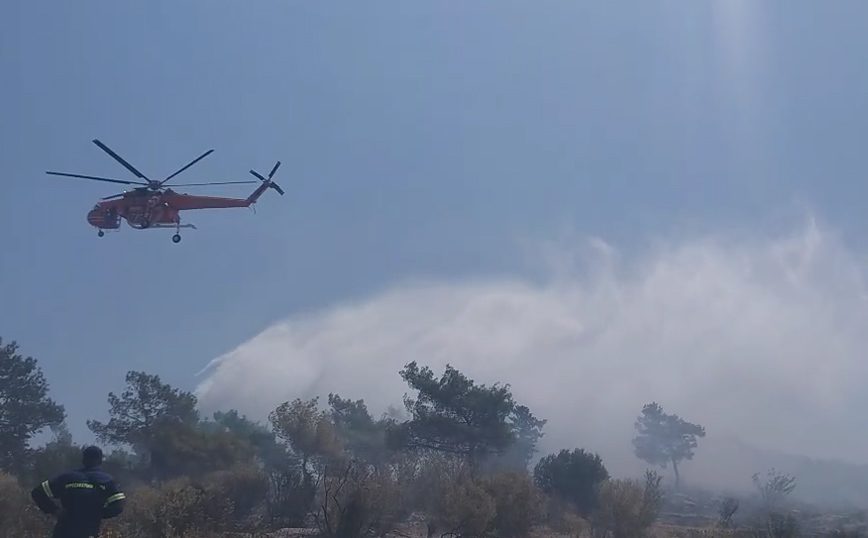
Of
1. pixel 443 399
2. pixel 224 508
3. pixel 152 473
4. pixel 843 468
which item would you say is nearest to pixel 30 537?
pixel 224 508

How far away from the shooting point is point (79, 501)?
36.8ft

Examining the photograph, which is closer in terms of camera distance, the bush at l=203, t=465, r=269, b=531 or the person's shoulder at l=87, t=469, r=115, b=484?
the person's shoulder at l=87, t=469, r=115, b=484

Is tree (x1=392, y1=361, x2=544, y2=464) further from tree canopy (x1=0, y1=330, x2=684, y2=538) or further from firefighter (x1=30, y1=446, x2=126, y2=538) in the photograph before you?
firefighter (x1=30, y1=446, x2=126, y2=538)

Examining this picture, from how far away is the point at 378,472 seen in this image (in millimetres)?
26609

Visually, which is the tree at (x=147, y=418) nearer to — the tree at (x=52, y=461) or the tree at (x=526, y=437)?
the tree at (x=52, y=461)

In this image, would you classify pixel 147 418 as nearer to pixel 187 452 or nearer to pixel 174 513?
pixel 187 452

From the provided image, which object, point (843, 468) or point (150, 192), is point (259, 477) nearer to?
point (150, 192)

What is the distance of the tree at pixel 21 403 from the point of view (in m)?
41.2

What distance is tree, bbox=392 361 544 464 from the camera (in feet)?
151

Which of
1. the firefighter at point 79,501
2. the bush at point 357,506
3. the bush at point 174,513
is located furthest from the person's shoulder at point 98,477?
the bush at point 357,506

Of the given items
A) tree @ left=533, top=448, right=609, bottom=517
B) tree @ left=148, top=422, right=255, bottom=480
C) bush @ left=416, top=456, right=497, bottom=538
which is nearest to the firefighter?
bush @ left=416, top=456, right=497, bottom=538

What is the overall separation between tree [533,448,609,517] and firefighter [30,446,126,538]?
28950 mm

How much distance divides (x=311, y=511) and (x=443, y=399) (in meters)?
20.0

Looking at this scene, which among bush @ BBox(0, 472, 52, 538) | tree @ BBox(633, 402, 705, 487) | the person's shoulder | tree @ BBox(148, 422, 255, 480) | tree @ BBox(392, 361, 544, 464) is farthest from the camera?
tree @ BBox(633, 402, 705, 487)
